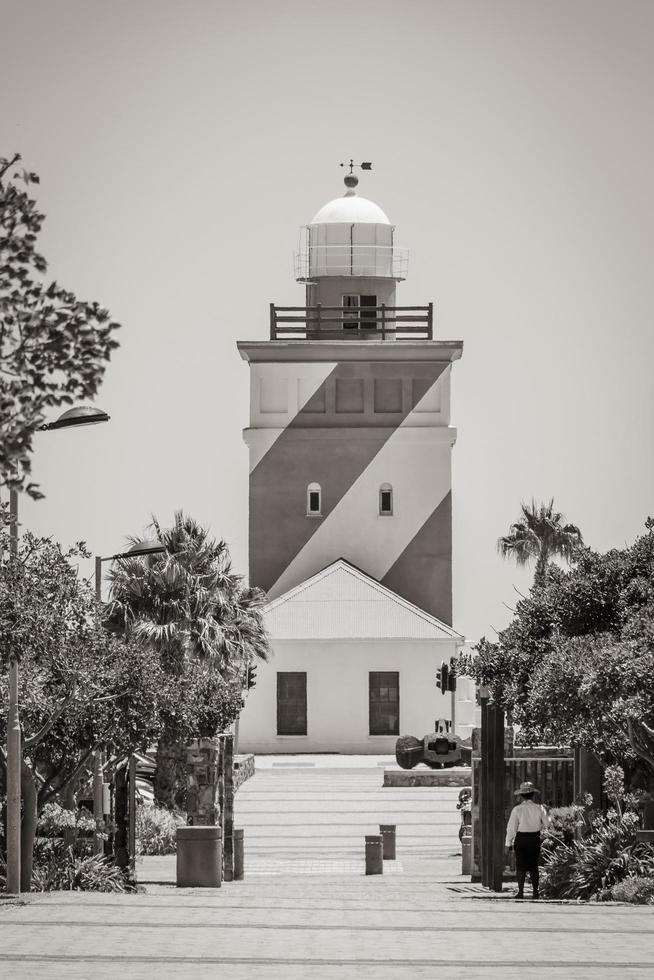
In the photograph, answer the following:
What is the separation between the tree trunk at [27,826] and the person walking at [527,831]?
18.4ft

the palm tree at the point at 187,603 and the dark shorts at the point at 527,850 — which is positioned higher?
the palm tree at the point at 187,603

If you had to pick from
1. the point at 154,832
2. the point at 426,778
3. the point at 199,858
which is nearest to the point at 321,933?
the point at 199,858

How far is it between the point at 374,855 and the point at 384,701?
32070 mm

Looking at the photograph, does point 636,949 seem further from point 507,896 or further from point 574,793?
point 574,793

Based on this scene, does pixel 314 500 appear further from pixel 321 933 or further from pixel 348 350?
pixel 321 933

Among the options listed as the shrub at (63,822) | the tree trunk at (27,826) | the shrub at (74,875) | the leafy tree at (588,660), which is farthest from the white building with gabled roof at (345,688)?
the tree trunk at (27,826)

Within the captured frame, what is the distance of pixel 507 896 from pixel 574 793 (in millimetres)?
3140

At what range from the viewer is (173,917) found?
17625 mm

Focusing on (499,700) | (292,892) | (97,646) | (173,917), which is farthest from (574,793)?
(173,917)

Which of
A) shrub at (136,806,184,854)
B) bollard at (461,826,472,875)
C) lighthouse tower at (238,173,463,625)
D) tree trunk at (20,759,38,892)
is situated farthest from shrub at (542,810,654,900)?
lighthouse tower at (238,173,463,625)

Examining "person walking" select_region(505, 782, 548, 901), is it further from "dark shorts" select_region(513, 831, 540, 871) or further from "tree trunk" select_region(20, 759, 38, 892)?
"tree trunk" select_region(20, 759, 38, 892)

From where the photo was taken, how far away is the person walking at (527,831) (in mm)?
20812

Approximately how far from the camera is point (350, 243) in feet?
228

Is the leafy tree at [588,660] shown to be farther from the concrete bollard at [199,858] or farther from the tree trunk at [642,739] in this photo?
the concrete bollard at [199,858]
